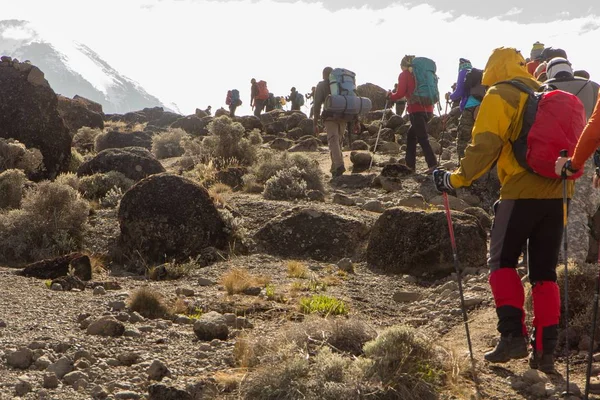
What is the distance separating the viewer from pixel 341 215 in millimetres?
10680

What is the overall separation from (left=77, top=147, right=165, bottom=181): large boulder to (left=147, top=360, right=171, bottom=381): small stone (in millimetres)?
9889

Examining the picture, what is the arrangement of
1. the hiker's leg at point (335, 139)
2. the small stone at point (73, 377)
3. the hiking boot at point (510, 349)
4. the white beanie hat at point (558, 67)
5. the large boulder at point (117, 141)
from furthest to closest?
1. the large boulder at point (117, 141)
2. the hiker's leg at point (335, 139)
3. the white beanie hat at point (558, 67)
4. the hiking boot at point (510, 349)
5. the small stone at point (73, 377)

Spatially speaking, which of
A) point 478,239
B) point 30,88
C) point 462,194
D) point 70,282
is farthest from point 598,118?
point 30,88

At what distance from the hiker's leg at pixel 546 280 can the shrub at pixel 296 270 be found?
151 inches

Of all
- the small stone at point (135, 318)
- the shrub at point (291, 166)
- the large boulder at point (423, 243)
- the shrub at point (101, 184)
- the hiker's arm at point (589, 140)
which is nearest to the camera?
the hiker's arm at point (589, 140)

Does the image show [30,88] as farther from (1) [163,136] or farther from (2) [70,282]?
(2) [70,282]

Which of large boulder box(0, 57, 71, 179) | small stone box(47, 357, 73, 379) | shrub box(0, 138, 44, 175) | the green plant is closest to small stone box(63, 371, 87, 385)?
small stone box(47, 357, 73, 379)

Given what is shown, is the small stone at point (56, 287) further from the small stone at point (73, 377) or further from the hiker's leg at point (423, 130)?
the hiker's leg at point (423, 130)

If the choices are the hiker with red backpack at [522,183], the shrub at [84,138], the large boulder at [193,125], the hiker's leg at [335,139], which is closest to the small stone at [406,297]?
the hiker with red backpack at [522,183]

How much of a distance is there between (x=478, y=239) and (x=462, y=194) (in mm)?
3417

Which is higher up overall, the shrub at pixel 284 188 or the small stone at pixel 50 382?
the shrub at pixel 284 188

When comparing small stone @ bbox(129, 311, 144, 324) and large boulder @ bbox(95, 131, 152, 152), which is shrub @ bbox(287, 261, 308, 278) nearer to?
small stone @ bbox(129, 311, 144, 324)

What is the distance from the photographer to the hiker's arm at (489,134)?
496 cm

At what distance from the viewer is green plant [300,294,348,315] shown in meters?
6.76
